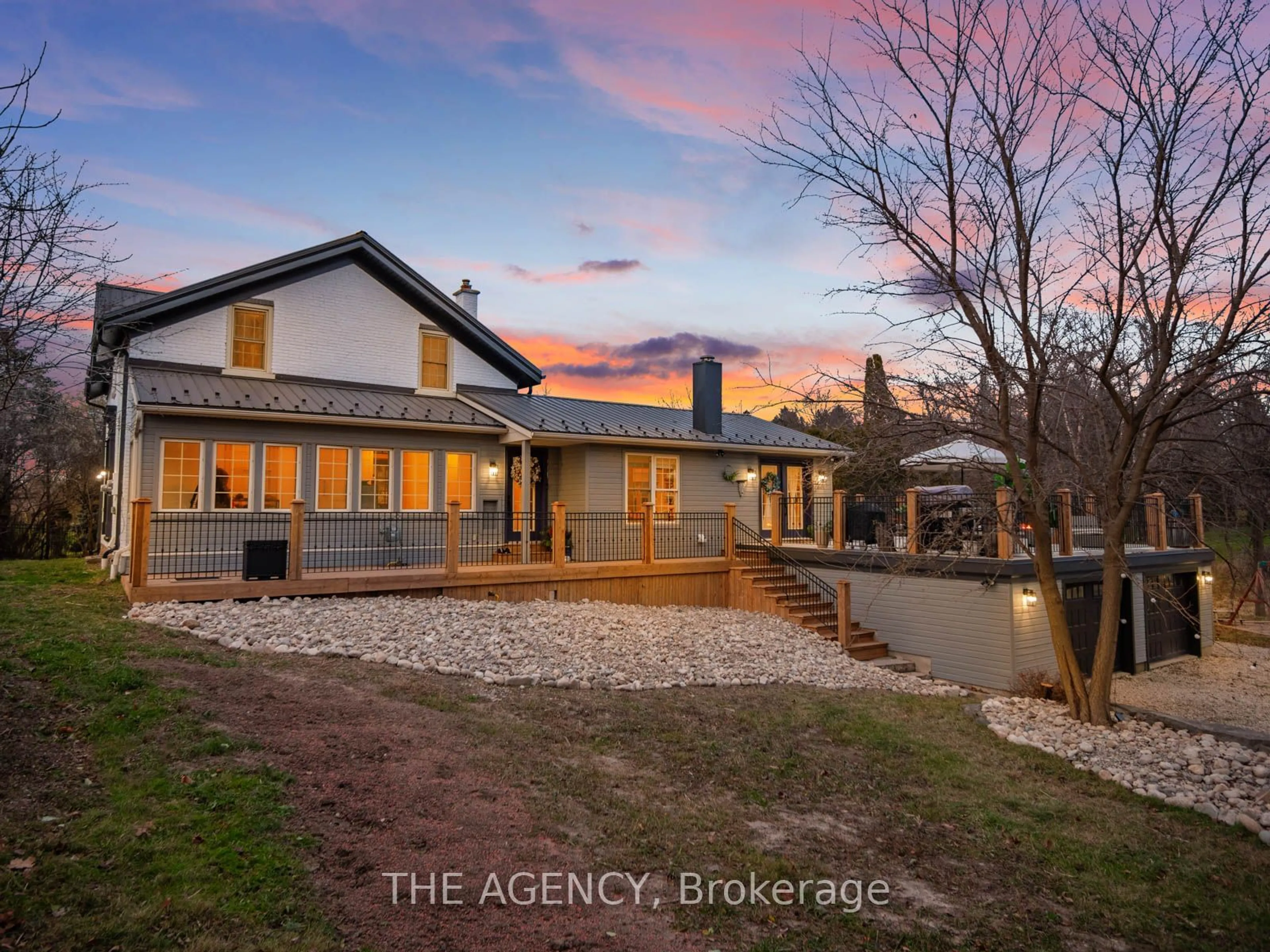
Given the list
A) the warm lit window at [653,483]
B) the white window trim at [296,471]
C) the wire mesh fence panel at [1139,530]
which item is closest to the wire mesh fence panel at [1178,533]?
the wire mesh fence panel at [1139,530]

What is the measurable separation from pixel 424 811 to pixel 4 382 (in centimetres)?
415

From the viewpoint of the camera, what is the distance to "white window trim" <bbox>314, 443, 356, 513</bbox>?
1377 centimetres

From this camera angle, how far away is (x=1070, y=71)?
7.72 meters

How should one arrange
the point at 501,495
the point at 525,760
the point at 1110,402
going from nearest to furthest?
the point at 525,760 → the point at 1110,402 → the point at 501,495

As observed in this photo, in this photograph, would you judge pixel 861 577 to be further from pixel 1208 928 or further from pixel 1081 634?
pixel 1208 928

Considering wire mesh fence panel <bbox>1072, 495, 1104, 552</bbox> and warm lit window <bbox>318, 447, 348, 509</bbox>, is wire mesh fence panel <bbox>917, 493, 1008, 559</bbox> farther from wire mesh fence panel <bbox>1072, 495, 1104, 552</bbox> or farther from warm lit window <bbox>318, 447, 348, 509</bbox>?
warm lit window <bbox>318, 447, 348, 509</bbox>

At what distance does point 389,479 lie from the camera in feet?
47.9

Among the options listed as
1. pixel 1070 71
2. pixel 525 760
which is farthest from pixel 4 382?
pixel 1070 71

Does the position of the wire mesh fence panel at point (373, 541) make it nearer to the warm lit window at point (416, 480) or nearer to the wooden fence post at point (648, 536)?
the warm lit window at point (416, 480)

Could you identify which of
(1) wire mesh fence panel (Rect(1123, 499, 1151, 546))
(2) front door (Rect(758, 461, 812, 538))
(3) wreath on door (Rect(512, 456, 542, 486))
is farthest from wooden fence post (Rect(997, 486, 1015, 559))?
(3) wreath on door (Rect(512, 456, 542, 486))

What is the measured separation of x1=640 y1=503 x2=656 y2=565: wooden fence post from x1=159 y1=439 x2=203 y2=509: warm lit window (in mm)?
8088

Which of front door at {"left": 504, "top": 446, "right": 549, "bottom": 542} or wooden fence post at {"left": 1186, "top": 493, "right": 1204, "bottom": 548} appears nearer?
front door at {"left": 504, "top": 446, "right": 549, "bottom": 542}

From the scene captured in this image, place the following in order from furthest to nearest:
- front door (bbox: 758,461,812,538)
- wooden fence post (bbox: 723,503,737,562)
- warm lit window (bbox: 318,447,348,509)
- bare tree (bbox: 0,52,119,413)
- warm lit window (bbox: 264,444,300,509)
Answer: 1. front door (bbox: 758,461,812,538)
2. wooden fence post (bbox: 723,503,737,562)
3. warm lit window (bbox: 318,447,348,509)
4. warm lit window (bbox: 264,444,300,509)
5. bare tree (bbox: 0,52,119,413)

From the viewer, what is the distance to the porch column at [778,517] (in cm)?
1561
